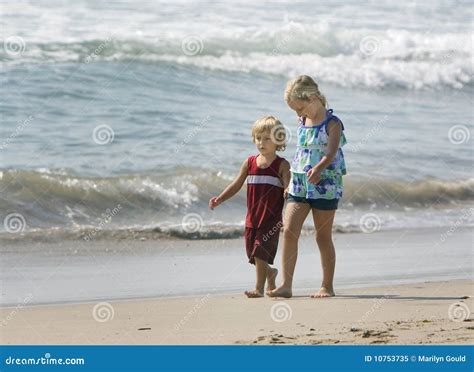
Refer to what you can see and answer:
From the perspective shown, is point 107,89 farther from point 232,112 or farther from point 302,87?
point 302,87

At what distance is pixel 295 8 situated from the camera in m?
20.0

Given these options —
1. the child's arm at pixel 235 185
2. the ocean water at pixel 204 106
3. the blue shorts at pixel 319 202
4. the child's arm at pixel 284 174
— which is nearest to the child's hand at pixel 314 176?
the blue shorts at pixel 319 202

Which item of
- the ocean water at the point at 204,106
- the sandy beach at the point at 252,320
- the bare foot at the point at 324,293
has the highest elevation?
the ocean water at the point at 204,106

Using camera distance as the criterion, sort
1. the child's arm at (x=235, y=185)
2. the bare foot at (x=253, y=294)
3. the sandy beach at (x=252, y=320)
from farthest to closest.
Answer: the child's arm at (x=235, y=185), the bare foot at (x=253, y=294), the sandy beach at (x=252, y=320)

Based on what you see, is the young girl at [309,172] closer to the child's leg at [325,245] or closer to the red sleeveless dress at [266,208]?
the child's leg at [325,245]

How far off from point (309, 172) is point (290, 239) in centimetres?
47

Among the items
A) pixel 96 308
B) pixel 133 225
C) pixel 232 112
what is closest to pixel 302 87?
pixel 96 308

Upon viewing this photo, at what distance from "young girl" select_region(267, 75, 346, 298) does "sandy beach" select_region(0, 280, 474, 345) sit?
261 millimetres

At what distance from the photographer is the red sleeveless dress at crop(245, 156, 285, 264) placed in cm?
672

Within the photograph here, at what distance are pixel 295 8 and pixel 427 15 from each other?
13.4 ft

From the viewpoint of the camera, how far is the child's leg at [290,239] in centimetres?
653

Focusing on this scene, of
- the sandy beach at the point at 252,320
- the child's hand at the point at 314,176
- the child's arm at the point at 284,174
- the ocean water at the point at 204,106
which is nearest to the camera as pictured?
the sandy beach at the point at 252,320

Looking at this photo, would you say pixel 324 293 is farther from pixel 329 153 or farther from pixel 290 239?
pixel 329 153

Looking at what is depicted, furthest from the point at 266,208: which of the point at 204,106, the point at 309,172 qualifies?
the point at 204,106
